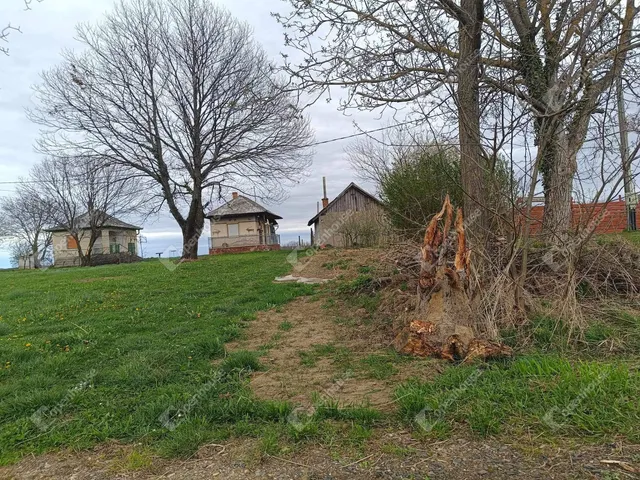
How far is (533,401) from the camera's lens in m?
2.66

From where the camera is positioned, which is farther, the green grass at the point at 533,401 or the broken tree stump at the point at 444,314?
the broken tree stump at the point at 444,314

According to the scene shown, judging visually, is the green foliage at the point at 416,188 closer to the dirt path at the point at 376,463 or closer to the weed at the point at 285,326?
the weed at the point at 285,326

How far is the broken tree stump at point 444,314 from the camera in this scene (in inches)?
145

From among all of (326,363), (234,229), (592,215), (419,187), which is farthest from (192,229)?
(592,215)

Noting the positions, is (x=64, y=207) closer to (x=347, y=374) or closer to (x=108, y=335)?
(x=108, y=335)

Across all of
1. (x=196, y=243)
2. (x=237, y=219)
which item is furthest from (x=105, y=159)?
(x=237, y=219)

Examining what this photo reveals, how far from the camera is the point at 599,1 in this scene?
4102 millimetres

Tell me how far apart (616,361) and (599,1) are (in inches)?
146

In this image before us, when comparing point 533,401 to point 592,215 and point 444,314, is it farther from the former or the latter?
point 592,215

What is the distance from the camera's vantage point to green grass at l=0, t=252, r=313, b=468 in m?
2.85

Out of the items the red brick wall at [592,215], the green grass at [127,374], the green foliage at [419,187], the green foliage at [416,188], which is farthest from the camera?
the green foliage at [416,188]

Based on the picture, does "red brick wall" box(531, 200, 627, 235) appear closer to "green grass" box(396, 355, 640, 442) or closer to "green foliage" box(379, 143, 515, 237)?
"green foliage" box(379, 143, 515, 237)

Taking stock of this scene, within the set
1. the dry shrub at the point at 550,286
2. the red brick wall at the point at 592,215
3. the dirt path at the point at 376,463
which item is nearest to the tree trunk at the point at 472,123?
the dry shrub at the point at 550,286

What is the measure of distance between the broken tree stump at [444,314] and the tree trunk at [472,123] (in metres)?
0.64
